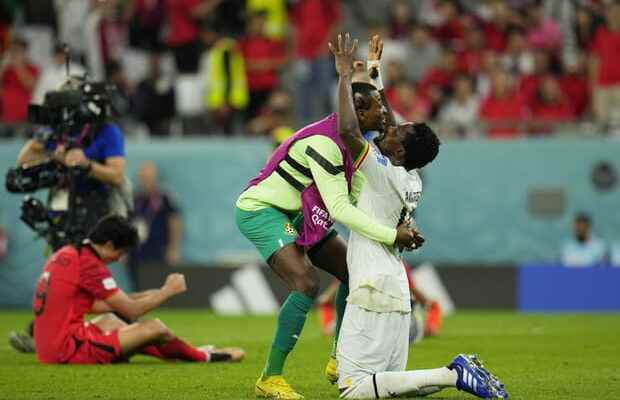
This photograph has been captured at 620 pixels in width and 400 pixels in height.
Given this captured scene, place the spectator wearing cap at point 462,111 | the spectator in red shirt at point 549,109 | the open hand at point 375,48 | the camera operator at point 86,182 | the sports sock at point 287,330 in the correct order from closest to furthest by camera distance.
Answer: the sports sock at point 287,330 → the open hand at point 375,48 → the camera operator at point 86,182 → the spectator in red shirt at point 549,109 → the spectator wearing cap at point 462,111

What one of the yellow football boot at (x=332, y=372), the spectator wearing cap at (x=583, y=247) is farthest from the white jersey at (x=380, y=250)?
the spectator wearing cap at (x=583, y=247)

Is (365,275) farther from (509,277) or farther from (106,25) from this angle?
(106,25)

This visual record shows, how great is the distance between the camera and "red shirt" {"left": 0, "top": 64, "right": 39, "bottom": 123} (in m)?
20.5

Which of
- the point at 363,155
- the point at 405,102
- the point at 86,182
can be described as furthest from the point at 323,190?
the point at 405,102

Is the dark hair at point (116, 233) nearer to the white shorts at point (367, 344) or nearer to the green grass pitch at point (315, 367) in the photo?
the green grass pitch at point (315, 367)

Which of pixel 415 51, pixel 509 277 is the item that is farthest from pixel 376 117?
pixel 415 51

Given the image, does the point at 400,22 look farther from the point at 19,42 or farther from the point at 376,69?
the point at 376,69

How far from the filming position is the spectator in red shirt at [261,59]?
20.3 m

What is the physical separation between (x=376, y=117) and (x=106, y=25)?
1253 centimetres

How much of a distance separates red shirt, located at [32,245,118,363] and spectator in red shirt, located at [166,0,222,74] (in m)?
10.3

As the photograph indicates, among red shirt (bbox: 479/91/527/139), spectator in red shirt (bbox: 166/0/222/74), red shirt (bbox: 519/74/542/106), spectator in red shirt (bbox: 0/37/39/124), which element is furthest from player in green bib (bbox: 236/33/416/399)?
spectator in red shirt (bbox: 0/37/39/124)

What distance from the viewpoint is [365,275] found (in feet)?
27.6

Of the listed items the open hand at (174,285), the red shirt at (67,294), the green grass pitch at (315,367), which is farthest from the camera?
the red shirt at (67,294)

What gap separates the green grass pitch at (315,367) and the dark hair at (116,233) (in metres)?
1.03
